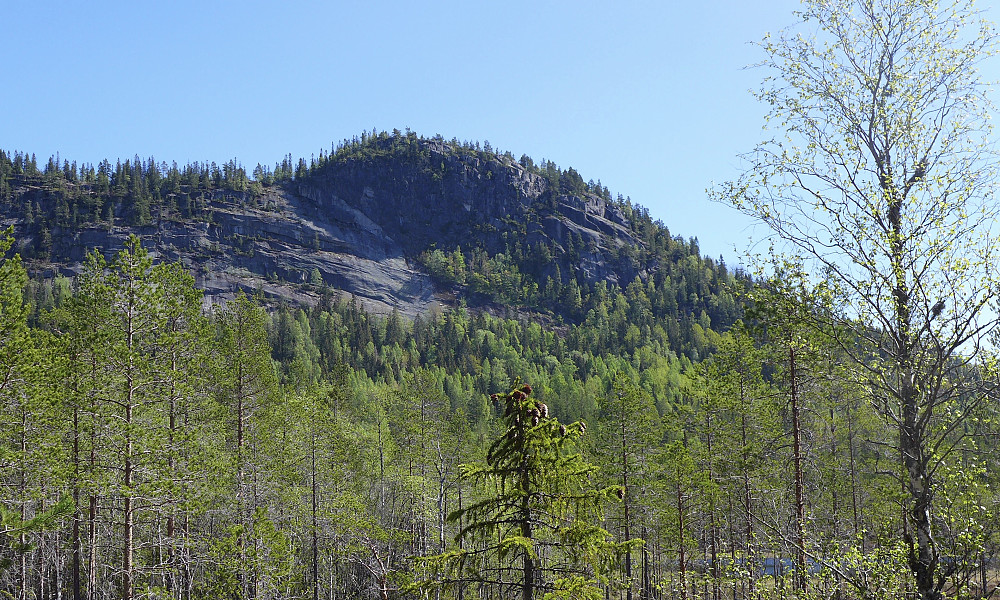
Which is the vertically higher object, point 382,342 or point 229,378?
point 382,342

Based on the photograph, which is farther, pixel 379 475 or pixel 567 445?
pixel 379 475

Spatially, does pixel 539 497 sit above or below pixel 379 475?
above

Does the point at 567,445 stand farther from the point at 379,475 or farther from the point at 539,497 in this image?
the point at 379,475

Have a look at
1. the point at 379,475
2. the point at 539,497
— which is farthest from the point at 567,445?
the point at 379,475

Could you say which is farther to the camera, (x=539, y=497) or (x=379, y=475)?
(x=379, y=475)

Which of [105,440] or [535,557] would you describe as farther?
[105,440]

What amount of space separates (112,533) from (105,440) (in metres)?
19.9

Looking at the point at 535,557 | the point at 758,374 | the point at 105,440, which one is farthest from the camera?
the point at 758,374

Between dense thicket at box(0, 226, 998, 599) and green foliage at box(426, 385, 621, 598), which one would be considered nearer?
dense thicket at box(0, 226, 998, 599)

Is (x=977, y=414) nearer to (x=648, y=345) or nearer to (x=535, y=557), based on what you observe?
(x=535, y=557)

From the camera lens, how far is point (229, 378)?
2611 cm

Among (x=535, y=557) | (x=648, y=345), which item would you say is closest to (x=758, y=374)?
(x=535, y=557)

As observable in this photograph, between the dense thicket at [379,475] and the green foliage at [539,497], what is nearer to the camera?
the dense thicket at [379,475]

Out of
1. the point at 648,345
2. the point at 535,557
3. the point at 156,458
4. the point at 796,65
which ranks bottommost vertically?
the point at 535,557
